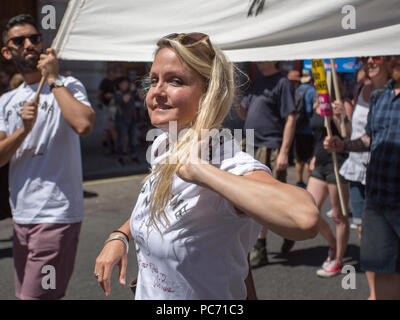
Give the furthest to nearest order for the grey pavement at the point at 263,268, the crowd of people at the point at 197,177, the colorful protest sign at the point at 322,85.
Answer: the grey pavement at the point at 263,268
the colorful protest sign at the point at 322,85
the crowd of people at the point at 197,177

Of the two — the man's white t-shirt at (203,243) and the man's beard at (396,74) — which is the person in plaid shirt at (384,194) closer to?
the man's beard at (396,74)

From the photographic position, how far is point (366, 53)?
1.87m

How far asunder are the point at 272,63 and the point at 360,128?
3.36 feet

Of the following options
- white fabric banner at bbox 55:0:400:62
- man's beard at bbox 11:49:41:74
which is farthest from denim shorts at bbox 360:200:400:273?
man's beard at bbox 11:49:41:74

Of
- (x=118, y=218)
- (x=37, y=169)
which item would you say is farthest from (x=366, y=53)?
(x=118, y=218)

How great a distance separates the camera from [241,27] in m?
2.14

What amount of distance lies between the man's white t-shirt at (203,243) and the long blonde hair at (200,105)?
4 centimetres

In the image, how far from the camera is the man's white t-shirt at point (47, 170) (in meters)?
3.08

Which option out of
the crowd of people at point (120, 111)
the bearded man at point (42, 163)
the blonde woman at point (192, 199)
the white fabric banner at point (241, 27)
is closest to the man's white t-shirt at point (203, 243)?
the blonde woman at point (192, 199)

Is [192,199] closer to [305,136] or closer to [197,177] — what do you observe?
[197,177]

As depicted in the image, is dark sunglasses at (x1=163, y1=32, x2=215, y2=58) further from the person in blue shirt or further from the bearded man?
the person in blue shirt

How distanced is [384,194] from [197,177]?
2.08m

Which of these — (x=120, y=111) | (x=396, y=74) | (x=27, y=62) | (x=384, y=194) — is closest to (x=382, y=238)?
(x=384, y=194)

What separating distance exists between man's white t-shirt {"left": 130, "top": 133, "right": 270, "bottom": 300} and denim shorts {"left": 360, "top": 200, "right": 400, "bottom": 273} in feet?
5.81
